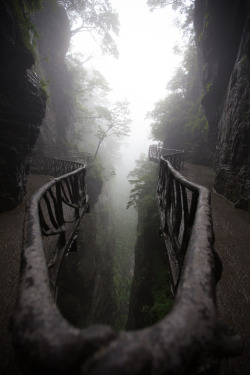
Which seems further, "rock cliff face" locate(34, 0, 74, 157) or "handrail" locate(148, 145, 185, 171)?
"rock cliff face" locate(34, 0, 74, 157)

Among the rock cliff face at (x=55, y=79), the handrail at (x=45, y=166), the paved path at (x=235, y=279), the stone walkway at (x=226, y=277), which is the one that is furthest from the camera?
the rock cliff face at (x=55, y=79)

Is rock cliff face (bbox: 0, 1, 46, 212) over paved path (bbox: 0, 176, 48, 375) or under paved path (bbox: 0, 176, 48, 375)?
over

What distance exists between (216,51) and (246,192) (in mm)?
8207

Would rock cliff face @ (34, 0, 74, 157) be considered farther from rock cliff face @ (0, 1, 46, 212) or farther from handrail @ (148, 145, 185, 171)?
handrail @ (148, 145, 185, 171)

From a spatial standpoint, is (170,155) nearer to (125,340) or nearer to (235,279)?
(235,279)

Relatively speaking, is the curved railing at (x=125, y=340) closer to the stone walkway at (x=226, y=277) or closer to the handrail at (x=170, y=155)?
the stone walkway at (x=226, y=277)

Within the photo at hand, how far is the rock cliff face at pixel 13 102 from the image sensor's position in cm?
514

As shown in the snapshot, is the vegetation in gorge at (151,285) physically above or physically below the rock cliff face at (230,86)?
below

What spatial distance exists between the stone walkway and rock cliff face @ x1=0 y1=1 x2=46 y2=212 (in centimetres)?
122

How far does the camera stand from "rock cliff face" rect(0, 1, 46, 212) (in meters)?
5.14

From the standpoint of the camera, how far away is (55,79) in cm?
1509

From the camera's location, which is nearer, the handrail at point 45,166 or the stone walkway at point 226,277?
the stone walkway at point 226,277

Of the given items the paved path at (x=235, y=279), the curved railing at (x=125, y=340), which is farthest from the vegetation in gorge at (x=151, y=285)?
the curved railing at (x=125, y=340)

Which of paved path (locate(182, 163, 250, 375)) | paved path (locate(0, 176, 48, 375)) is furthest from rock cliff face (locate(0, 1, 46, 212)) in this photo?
paved path (locate(182, 163, 250, 375))
